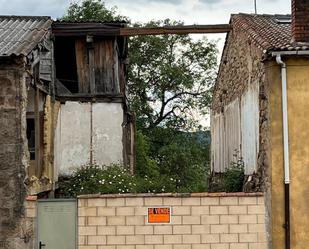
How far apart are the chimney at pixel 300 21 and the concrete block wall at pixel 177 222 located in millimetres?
3670

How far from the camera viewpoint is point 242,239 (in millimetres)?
10406

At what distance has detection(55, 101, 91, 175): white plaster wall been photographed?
50.3 feet

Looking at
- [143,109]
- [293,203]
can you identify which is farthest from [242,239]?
[143,109]

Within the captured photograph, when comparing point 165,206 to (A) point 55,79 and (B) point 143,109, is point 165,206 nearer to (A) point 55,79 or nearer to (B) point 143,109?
(A) point 55,79

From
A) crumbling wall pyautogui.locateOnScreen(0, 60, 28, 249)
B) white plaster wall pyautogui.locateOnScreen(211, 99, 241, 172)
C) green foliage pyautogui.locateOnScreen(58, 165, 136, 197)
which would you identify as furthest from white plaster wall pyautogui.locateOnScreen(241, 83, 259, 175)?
crumbling wall pyautogui.locateOnScreen(0, 60, 28, 249)

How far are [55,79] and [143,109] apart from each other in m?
15.3

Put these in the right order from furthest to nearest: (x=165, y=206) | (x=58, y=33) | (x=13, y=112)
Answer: (x=58, y=33)
(x=13, y=112)
(x=165, y=206)

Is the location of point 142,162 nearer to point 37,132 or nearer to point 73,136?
point 73,136

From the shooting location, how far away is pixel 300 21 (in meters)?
11.6

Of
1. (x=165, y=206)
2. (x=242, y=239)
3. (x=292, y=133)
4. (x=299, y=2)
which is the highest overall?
(x=299, y=2)

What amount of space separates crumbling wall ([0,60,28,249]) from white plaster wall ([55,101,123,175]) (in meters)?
4.09

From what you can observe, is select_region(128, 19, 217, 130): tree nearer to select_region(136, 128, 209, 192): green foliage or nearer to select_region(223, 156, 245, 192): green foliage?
select_region(136, 128, 209, 192): green foliage

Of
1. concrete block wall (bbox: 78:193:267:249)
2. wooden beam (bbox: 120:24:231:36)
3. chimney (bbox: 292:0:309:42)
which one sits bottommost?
concrete block wall (bbox: 78:193:267:249)

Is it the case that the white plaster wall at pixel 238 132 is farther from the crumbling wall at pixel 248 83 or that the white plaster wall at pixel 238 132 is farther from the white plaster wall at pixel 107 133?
the white plaster wall at pixel 107 133
